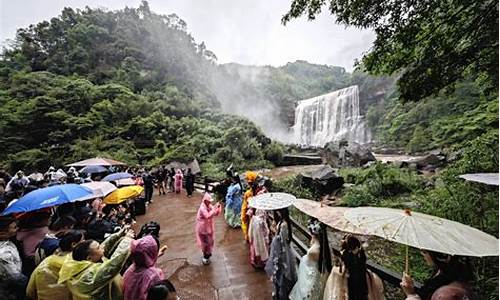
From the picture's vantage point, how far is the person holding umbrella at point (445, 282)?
63.3 inches

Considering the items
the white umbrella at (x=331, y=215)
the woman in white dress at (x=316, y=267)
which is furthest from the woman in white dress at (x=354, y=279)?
the woman in white dress at (x=316, y=267)

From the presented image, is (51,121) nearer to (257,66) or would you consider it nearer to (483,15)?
(483,15)

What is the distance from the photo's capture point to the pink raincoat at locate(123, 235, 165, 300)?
2328mm

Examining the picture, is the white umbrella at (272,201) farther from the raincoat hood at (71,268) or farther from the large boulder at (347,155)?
the large boulder at (347,155)

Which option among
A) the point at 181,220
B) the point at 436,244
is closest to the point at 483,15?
the point at 436,244

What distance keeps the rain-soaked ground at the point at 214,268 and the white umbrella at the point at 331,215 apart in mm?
1921

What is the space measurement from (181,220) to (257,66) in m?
79.4

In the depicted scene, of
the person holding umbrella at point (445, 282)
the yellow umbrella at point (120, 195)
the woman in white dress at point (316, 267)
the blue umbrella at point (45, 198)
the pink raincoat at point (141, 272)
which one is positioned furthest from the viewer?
the yellow umbrella at point (120, 195)

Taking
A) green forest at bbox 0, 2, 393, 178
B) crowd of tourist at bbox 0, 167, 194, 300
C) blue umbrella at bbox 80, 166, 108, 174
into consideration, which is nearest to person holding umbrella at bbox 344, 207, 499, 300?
crowd of tourist at bbox 0, 167, 194, 300

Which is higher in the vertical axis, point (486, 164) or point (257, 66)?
point (257, 66)

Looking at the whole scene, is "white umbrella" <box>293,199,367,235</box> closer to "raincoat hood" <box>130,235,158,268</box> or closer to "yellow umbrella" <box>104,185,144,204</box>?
"raincoat hood" <box>130,235,158,268</box>

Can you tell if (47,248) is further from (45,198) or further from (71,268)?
(45,198)

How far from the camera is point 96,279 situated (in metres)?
2.13

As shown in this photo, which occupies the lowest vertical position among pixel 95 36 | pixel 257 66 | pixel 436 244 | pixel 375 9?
pixel 436 244
